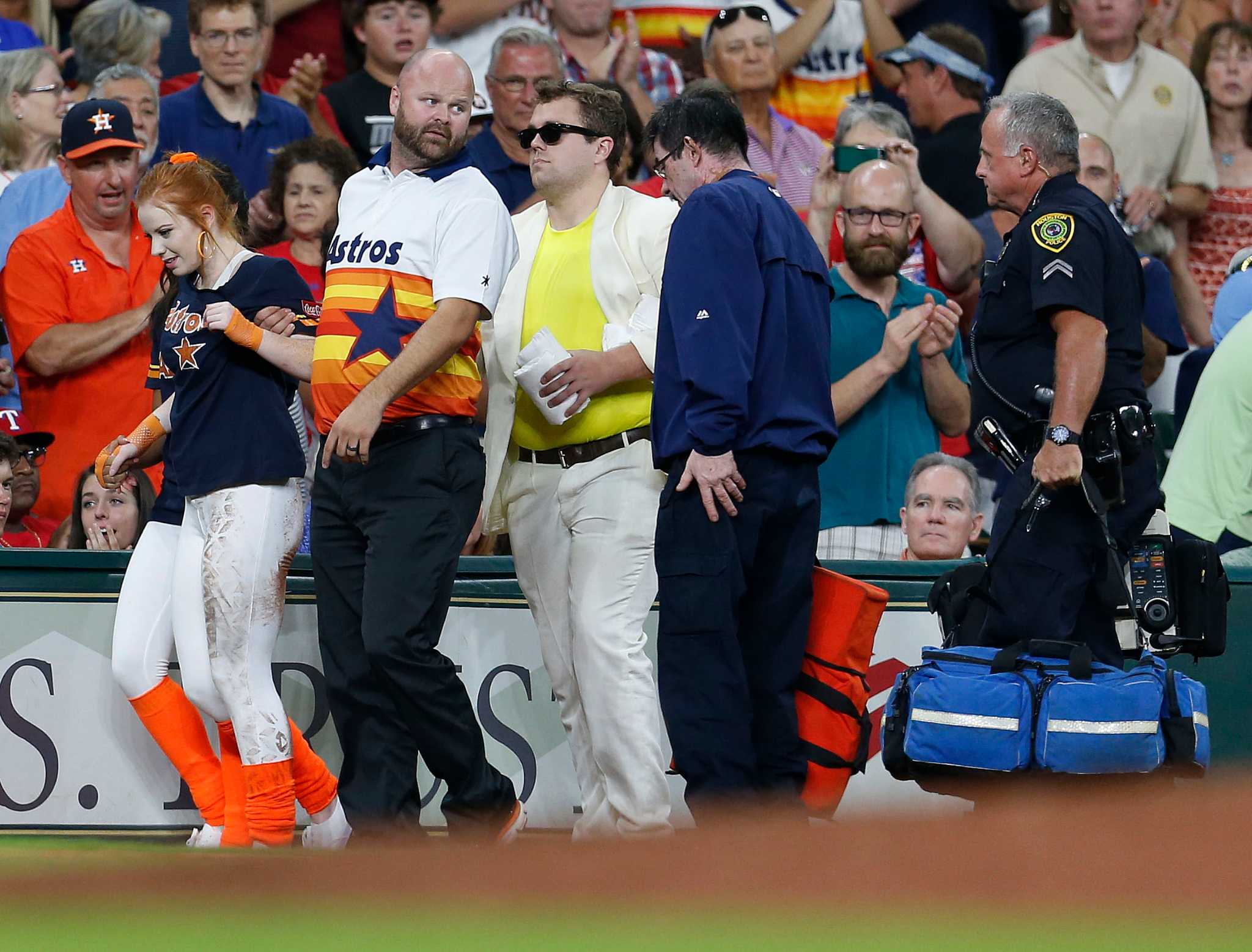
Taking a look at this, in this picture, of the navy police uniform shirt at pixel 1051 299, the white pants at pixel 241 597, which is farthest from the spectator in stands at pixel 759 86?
the white pants at pixel 241 597

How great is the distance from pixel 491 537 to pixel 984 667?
2253 mm

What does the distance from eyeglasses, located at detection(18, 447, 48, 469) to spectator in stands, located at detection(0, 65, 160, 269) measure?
107 centimetres

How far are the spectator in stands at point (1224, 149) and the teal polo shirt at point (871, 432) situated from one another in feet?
9.43

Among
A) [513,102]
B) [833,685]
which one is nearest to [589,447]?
[833,685]

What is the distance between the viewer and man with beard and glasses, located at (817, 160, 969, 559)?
23.2 ft

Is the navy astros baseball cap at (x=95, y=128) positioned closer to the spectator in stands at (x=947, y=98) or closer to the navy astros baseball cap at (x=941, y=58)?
the spectator in stands at (x=947, y=98)

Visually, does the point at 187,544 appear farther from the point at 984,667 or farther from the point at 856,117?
the point at 856,117

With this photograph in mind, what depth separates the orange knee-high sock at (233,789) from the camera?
553cm

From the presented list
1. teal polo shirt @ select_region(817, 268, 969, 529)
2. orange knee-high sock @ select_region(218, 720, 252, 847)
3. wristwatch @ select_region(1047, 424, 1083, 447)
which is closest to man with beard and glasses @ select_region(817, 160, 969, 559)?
teal polo shirt @ select_region(817, 268, 969, 529)

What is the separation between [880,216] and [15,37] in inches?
170

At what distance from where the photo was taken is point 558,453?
18.8 ft

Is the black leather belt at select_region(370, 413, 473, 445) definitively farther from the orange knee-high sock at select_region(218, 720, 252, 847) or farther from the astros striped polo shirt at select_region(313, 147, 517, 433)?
the orange knee-high sock at select_region(218, 720, 252, 847)

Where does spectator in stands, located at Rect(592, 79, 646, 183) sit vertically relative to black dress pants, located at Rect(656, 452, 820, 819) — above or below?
above

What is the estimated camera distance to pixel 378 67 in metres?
8.97
